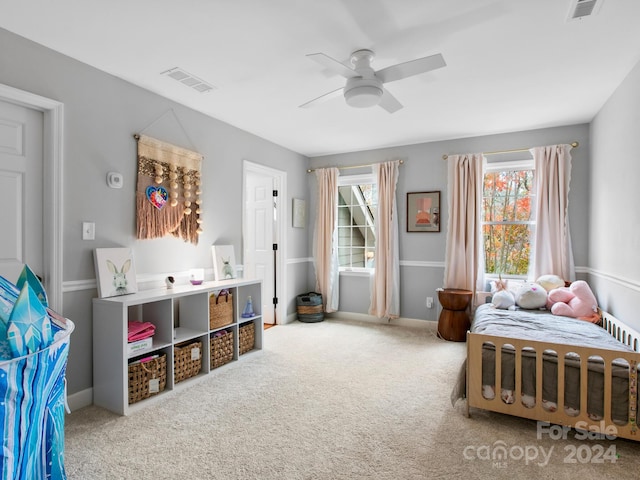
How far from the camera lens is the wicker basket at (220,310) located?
10.4ft

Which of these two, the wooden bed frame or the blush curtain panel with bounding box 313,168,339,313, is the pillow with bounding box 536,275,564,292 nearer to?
the wooden bed frame

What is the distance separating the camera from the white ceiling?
1.98 m

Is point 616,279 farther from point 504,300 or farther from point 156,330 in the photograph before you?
point 156,330

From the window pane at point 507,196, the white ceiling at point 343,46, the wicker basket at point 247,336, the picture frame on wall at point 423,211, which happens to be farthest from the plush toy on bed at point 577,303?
the wicker basket at point 247,336

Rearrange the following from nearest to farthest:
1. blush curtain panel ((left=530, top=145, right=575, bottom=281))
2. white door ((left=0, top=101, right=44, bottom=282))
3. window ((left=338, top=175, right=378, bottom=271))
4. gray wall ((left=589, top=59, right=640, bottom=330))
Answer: white door ((left=0, top=101, right=44, bottom=282))
gray wall ((left=589, top=59, right=640, bottom=330))
blush curtain panel ((left=530, top=145, right=575, bottom=281))
window ((left=338, top=175, right=378, bottom=271))

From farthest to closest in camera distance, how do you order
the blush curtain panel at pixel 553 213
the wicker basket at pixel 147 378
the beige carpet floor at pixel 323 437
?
the blush curtain panel at pixel 553 213 → the wicker basket at pixel 147 378 → the beige carpet floor at pixel 323 437

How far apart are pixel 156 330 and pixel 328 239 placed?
2846 mm

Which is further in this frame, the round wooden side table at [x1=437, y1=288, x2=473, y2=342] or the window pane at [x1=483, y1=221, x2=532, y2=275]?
the window pane at [x1=483, y1=221, x2=532, y2=275]

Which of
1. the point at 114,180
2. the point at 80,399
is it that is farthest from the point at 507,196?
the point at 80,399

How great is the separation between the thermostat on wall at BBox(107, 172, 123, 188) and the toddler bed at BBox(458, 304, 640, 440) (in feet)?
9.20

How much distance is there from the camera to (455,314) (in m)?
4.13

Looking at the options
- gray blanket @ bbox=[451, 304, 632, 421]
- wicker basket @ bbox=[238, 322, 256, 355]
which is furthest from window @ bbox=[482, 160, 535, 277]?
wicker basket @ bbox=[238, 322, 256, 355]

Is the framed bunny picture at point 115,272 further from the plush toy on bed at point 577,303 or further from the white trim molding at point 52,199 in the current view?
the plush toy on bed at point 577,303

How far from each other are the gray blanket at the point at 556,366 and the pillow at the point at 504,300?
619 millimetres
